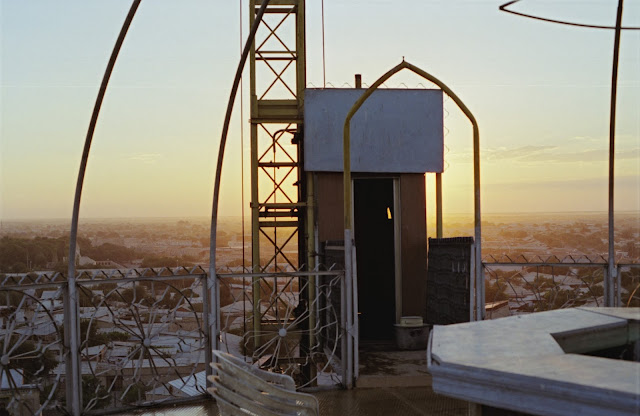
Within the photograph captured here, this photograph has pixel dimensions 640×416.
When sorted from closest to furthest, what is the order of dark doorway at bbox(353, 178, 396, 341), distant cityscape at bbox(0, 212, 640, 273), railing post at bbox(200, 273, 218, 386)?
railing post at bbox(200, 273, 218, 386)
distant cityscape at bbox(0, 212, 640, 273)
dark doorway at bbox(353, 178, 396, 341)

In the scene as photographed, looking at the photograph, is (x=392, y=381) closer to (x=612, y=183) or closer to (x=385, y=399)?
(x=385, y=399)

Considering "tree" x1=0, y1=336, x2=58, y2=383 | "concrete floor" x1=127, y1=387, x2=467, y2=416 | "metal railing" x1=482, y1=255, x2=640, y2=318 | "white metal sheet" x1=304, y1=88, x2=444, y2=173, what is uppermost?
"white metal sheet" x1=304, y1=88, x2=444, y2=173

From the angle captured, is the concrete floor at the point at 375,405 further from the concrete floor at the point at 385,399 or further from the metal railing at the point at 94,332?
the metal railing at the point at 94,332

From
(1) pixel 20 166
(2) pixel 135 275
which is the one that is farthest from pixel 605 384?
(1) pixel 20 166

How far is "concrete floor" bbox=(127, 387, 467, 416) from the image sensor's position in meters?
6.25

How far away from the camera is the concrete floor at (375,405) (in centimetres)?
625

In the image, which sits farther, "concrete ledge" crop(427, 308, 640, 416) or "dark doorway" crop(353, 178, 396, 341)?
"dark doorway" crop(353, 178, 396, 341)

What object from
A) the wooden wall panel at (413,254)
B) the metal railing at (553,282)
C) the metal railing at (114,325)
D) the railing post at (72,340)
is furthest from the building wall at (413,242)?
the railing post at (72,340)

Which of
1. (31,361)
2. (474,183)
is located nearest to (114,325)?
(31,361)

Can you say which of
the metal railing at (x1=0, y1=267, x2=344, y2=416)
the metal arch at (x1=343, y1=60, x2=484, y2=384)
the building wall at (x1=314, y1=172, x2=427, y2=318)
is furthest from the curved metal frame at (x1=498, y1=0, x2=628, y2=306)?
the building wall at (x1=314, y1=172, x2=427, y2=318)

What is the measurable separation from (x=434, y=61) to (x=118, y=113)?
6.80 m

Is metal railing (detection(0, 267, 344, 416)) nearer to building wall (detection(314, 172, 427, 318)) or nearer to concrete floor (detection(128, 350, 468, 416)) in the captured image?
concrete floor (detection(128, 350, 468, 416))

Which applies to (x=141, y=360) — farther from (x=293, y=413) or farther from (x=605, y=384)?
(x=605, y=384)

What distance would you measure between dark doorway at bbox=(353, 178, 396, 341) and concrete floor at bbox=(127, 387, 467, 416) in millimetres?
5601
